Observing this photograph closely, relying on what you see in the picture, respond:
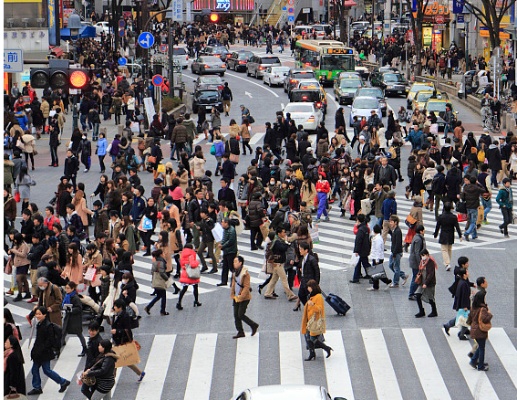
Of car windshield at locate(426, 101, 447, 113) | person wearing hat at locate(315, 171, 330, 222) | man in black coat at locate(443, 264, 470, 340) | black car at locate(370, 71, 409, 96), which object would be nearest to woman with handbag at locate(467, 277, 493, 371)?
man in black coat at locate(443, 264, 470, 340)

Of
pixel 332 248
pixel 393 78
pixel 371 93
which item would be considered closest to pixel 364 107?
pixel 371 93

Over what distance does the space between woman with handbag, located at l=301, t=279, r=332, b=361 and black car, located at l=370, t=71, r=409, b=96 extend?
4183 centimetres

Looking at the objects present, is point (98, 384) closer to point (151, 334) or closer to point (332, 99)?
point (151, 334)

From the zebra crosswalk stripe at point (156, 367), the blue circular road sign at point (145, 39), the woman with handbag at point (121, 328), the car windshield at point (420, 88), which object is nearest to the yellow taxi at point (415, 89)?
the car windshield at point (420, 88)

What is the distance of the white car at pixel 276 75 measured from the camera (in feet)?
206

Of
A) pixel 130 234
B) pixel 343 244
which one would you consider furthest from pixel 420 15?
pixel 130 234

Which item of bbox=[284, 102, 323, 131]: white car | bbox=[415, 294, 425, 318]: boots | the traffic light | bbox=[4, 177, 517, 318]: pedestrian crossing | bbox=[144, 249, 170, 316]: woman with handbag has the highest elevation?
the traffic light

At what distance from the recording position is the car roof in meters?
12.4

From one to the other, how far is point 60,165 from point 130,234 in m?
14.5

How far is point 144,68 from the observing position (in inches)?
1973

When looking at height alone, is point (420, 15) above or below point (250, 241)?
above

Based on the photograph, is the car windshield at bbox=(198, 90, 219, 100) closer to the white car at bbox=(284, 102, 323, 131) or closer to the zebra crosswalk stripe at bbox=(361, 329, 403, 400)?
the white car at bbox=(284, 102, 323, 131)

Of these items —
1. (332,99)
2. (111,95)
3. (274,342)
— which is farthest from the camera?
(332,99)

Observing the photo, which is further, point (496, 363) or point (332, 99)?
point (332, 99)
